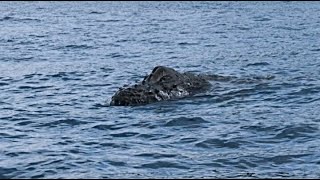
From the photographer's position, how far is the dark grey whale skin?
726 inches

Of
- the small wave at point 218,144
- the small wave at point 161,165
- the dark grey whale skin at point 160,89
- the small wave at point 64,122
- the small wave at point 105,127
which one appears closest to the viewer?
the small wave at point 161,165

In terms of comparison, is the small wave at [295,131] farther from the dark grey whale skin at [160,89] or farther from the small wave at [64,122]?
the small wave at [64,122]

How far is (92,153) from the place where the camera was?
1333cm

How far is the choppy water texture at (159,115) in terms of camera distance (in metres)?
12.6

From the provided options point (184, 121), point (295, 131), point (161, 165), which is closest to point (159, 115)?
point (184, 121)

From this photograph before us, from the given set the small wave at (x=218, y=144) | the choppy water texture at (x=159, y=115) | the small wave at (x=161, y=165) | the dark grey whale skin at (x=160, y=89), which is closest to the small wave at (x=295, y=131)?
the choppy water texture at (x=159, y=115)

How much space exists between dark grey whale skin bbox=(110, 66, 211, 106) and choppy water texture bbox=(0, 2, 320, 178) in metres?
0.47

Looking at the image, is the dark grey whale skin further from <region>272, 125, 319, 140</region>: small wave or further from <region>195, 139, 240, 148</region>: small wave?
<region>272, 125, 319, 140</region>: small wave

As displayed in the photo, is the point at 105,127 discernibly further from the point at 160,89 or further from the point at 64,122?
the point at 160,89

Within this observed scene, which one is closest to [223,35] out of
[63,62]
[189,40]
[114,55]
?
[189,40]

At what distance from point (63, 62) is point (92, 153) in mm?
16073

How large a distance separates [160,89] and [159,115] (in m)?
2.29

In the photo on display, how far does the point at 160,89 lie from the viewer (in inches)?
752

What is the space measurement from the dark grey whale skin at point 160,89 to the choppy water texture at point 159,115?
0.47m
